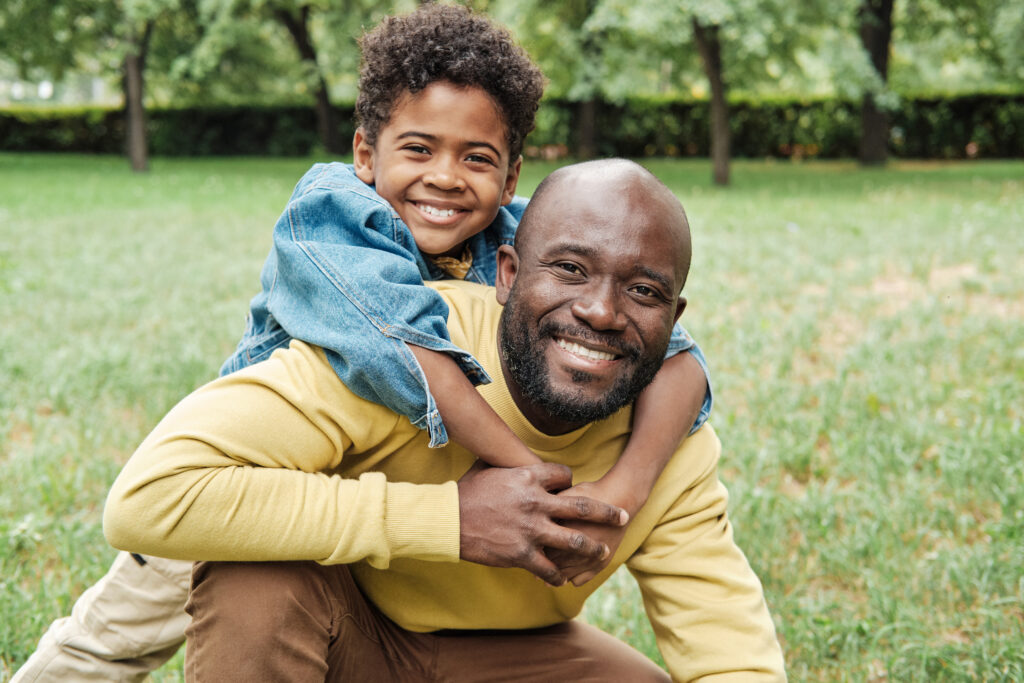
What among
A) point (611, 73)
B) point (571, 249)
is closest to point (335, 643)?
point (571, 249)

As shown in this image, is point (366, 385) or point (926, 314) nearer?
point (366, 385)

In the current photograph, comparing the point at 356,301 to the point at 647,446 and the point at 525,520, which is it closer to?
the point at 525,520

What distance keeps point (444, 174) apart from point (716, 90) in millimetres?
13549

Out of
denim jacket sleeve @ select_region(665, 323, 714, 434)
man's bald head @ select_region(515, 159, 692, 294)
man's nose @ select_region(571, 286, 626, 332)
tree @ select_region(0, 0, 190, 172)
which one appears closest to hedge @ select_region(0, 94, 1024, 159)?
tree @ select_region(0, 0, 190, 172)

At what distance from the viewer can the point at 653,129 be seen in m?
26.3

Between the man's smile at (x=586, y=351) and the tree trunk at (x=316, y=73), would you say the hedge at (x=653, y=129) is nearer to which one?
the tree trunk at (x=316, y=73)

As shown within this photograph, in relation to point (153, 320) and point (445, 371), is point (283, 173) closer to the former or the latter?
point (153, 320)

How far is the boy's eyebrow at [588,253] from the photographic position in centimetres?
198

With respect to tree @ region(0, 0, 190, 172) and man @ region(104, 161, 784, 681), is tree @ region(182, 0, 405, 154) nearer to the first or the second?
tree @ region(0, 0, 190, 172)

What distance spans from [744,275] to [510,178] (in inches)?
185

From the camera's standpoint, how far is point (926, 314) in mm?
5801

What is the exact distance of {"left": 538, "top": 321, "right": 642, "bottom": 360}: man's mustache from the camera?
196cm

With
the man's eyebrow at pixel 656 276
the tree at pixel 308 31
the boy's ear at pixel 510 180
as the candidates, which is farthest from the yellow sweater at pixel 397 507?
the tree at pixel 308 31

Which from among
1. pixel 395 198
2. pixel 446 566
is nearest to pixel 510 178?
pixel 395 198
